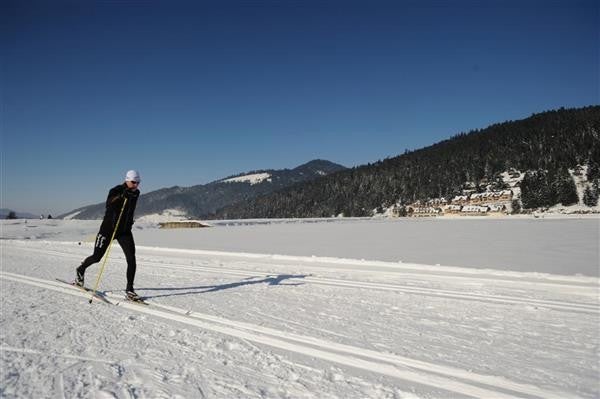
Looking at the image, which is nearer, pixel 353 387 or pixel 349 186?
pixel 353 387

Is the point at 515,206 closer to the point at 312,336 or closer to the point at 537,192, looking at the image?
the point at 537,192

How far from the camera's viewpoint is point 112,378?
3641mm

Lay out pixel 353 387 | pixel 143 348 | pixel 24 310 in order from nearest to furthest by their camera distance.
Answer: pixel 353 387 < pixel 143 348 < pixel 24 310

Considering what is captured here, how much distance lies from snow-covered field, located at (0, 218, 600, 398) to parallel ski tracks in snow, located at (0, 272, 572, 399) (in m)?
0.02

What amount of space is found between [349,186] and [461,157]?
36.1 m

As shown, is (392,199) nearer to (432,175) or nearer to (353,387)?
(432,175)

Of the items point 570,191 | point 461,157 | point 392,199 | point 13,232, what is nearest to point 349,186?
point 392,199

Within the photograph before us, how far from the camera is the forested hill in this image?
108062 mm

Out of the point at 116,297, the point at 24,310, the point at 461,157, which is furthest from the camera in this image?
the point at 461,157

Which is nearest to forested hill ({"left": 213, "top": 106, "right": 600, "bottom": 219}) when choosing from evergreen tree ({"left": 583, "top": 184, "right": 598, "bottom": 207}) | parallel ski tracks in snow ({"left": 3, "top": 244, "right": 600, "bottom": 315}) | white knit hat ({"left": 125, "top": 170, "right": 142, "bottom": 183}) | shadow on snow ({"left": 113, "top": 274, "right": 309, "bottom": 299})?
evergreen tree ({"left": 583, "top": 184, "right": 598, "bottom": 207})

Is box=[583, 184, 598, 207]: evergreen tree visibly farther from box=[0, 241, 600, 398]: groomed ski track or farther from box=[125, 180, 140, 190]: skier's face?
box=[125, 180, 140, 190]: skier's face

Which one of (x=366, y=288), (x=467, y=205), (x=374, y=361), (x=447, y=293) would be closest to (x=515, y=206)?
(x=467, y=205)

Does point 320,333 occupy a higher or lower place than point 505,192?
lower

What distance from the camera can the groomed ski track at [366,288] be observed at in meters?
3.67
